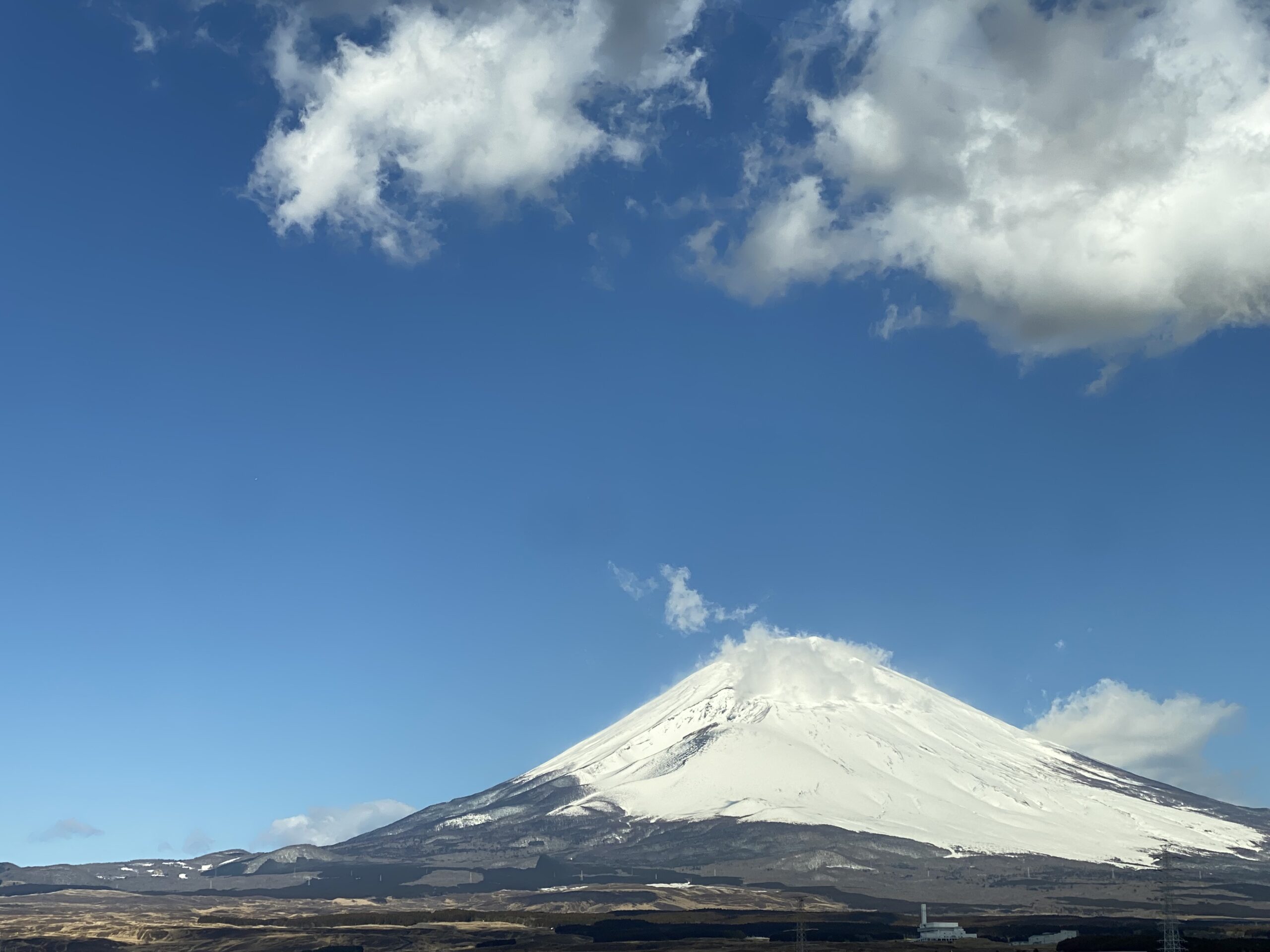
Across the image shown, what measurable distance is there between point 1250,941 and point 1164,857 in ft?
186

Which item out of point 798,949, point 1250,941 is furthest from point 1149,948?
point 798,949

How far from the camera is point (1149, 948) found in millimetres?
191625

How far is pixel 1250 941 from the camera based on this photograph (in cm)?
19475

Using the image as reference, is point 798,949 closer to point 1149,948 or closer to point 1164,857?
point 1149,948

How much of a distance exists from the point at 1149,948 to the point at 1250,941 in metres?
15.5

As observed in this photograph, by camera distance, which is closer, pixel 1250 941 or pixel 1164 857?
pixel 1164 857

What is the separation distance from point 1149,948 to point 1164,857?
1898 inches

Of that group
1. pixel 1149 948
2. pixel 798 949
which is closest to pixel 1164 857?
pixel 1149 948

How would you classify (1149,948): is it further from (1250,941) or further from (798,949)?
(798,949)

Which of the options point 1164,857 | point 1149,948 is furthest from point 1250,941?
point 1164,857

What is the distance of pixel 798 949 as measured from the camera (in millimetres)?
198000

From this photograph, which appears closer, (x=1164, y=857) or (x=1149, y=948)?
(x=1164, y=857)
